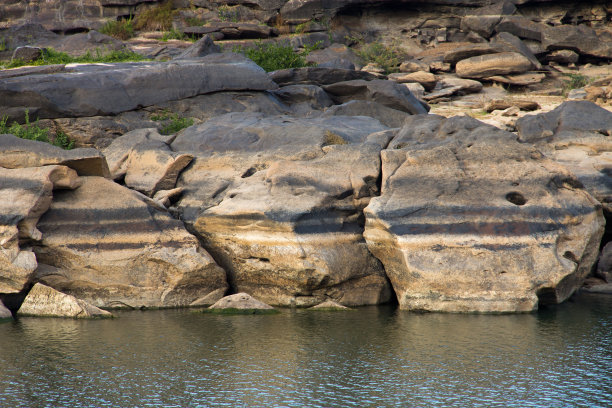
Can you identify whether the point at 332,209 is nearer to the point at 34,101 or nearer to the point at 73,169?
the point at 73,169

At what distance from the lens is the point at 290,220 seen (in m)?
9.52

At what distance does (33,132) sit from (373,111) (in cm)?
645

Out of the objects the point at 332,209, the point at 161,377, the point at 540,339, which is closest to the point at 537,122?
the point at 332,209

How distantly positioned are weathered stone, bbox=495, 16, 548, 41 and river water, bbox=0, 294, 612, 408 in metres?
16.6

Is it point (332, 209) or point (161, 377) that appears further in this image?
point (332, 209)

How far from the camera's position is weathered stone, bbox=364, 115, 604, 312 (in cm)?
913

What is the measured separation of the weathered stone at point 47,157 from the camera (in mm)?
10336

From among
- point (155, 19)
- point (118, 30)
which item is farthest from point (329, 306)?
point (155, 19)

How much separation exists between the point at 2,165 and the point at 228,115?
4007 mm

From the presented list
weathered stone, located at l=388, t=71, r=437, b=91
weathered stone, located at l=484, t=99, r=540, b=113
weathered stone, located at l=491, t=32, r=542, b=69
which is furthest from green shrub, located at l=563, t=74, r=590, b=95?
weathered stone, located at l=388, t=71, r=437, b=91

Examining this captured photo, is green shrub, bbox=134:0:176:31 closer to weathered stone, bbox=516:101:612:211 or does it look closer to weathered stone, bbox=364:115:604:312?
weathered stone, bbox=516:101:612:211

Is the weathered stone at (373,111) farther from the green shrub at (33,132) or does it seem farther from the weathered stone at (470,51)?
the weathered stone at (470,51)

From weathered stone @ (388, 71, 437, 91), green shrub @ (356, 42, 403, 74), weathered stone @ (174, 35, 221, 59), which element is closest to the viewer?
weathered stone @ (174, 35, 221, 59)

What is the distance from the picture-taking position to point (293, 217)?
31.3 feet
